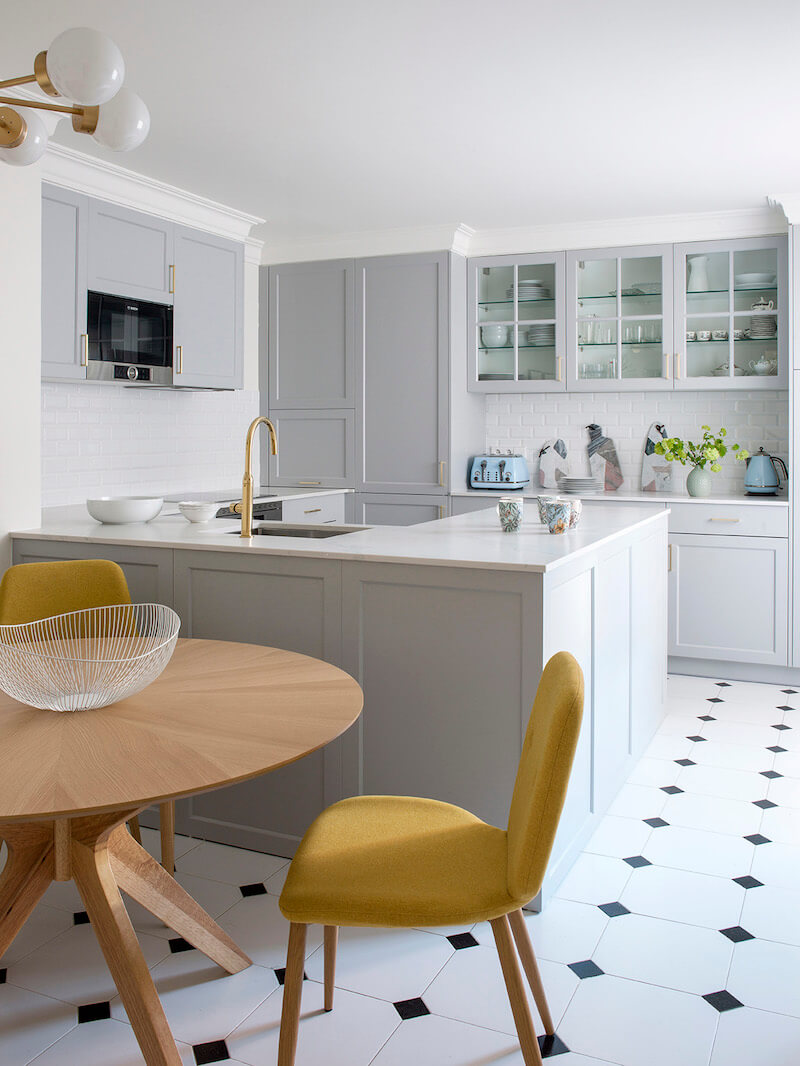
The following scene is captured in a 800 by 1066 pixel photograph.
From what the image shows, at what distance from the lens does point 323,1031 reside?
1.92 meters

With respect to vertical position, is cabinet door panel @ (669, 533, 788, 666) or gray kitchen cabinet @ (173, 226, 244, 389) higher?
gray kitchen cabinet @ (173, 226, 244, 389)

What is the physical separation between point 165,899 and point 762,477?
405cm

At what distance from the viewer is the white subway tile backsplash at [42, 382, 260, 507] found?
4.46 metres

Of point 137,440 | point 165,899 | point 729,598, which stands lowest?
point 165,899

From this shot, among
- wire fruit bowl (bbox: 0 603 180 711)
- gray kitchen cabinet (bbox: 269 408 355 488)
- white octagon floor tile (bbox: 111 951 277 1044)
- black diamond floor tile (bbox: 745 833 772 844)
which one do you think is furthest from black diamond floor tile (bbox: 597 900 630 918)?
gray kitchen cabinet (bbox: 269 408 355 488)

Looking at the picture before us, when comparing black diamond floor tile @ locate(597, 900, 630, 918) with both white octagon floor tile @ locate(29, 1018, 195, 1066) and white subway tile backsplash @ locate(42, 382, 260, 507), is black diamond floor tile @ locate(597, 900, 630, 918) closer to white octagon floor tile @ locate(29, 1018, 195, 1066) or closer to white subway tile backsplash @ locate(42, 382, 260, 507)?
white octagon floor tile @ locate(29, 1018, 195, 1066)

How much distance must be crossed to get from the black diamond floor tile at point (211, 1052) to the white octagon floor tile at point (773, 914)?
1.32 meters

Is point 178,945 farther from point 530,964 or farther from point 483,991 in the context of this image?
point 530,964

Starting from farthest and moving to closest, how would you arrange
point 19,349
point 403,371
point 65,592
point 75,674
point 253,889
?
point 403,371
point 19,349
point 65,592
point 253,889
point 75,674

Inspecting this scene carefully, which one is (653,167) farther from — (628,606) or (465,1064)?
(465,1064)

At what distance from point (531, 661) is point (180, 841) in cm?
126

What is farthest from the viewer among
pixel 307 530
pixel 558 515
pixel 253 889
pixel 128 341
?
pixel 128 341

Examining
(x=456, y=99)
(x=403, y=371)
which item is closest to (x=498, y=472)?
(x=403, y=371)

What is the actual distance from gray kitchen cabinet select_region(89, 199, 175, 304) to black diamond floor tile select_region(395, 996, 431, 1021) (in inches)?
130
